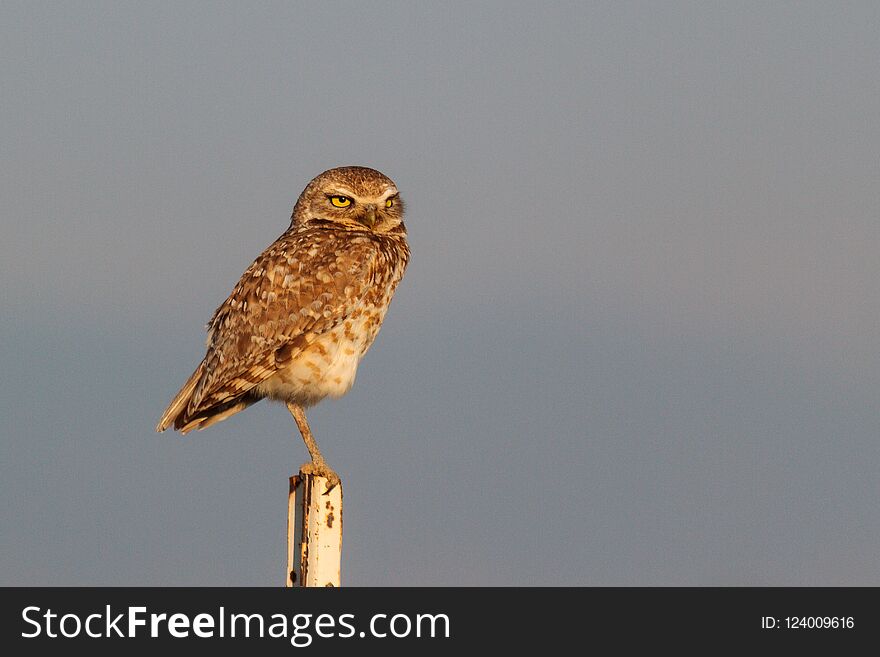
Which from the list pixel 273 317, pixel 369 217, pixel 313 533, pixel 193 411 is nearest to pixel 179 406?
pixel 193 411

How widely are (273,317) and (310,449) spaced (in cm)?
124

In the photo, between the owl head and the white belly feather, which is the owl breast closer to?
the white belly feather

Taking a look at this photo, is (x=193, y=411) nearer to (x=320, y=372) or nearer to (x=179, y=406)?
(x=179, y=406)

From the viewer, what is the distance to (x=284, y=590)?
8508 millimetres

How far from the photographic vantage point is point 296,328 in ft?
36.3

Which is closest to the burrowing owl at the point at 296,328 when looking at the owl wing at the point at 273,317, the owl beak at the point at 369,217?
the owl wing at the point at 273,317

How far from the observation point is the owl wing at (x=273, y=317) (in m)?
11.1

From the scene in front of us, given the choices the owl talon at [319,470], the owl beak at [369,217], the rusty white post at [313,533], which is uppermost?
the owl beak at [369,217]

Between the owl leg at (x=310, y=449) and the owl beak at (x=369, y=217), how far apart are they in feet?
6.14

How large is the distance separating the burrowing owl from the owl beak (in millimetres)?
147

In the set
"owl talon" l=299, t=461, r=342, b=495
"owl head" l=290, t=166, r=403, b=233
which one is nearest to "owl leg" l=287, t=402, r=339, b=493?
"owl talon" l=299, t=461, r=342, b=495

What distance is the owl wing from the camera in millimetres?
11078

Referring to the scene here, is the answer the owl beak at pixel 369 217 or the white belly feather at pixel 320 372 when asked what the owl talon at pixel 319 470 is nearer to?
the white belly feather at pixel 320 372

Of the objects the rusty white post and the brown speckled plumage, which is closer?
the rusty white post
